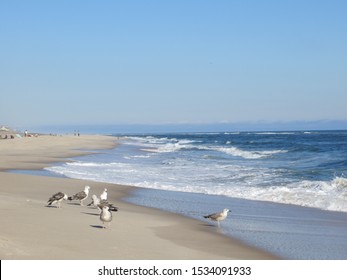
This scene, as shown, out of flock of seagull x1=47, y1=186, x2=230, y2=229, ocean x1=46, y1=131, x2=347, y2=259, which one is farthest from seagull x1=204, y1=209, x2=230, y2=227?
ocean x1=46, y1=131, x2=347, y2=259

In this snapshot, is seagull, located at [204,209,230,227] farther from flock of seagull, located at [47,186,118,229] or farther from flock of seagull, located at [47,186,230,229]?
flock of seagull, located at [47,186,118,229]

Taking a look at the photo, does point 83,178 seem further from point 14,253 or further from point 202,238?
point 14,253

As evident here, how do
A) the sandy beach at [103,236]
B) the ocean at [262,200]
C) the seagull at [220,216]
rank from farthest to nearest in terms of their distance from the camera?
the seagull at [220,216], the ocean at [262,200], the sandy beach at [103,236]

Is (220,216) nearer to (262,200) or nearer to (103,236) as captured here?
(103,236)

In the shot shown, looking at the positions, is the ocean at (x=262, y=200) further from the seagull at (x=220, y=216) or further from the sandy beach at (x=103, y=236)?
the sandy beach at (x=103, y=236)

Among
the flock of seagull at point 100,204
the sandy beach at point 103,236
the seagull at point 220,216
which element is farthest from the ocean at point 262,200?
the flock of seagull at point 100,204

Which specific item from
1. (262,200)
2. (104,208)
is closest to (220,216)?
(104,208)

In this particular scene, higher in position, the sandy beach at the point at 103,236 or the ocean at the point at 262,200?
the sandy beach at the point at 103,236

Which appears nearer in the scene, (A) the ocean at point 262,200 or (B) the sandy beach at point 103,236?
(B) the sandy beach at point 103,236

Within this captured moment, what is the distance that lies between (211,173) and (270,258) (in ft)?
51.5

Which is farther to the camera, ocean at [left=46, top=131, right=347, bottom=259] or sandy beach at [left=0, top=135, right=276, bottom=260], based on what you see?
ocean at [left=46, top=131, right=347, bottom=259]
